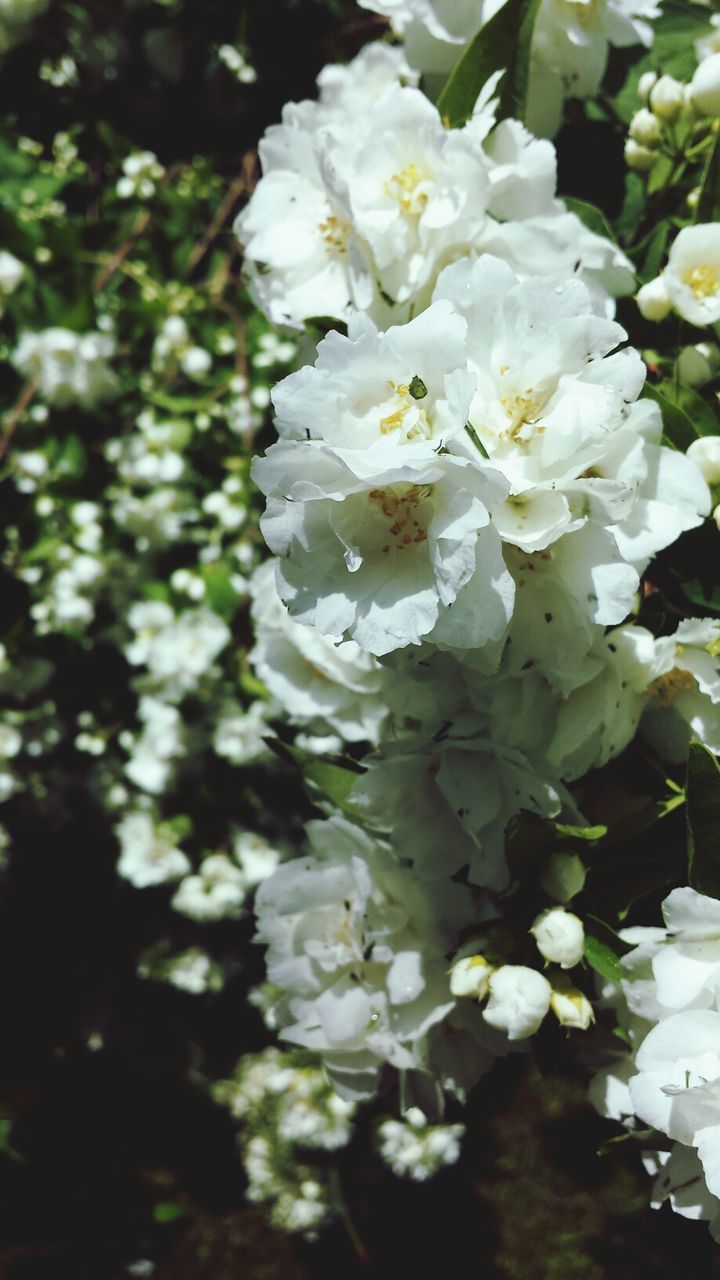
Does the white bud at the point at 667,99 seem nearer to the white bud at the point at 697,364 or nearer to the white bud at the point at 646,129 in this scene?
the white bud at the point at 646,129

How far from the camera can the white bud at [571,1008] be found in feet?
3.10

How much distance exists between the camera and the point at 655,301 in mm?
1080

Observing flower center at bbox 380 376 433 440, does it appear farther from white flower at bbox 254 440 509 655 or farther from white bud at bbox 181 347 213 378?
white bud at bbox 181 347 213 378

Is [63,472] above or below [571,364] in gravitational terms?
below

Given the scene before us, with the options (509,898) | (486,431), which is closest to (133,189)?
(486,431)

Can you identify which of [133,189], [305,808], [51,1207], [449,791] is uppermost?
[133,189]

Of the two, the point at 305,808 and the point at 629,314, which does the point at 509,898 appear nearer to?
the point at 305,808

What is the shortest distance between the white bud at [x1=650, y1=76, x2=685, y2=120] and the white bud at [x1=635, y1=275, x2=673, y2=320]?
22 centimetres

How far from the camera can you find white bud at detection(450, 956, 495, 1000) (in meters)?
0.97

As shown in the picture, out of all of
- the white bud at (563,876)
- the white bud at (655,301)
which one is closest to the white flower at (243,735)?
the white bud at (563,876)

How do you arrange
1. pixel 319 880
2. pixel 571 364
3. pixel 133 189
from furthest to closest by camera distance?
pixel 133 189
pixel 319 880
pixel 571 364

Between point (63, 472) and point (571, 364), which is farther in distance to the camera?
point (63, 472)

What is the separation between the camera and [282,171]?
3.89 ft

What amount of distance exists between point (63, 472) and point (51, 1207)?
7.35 ft
